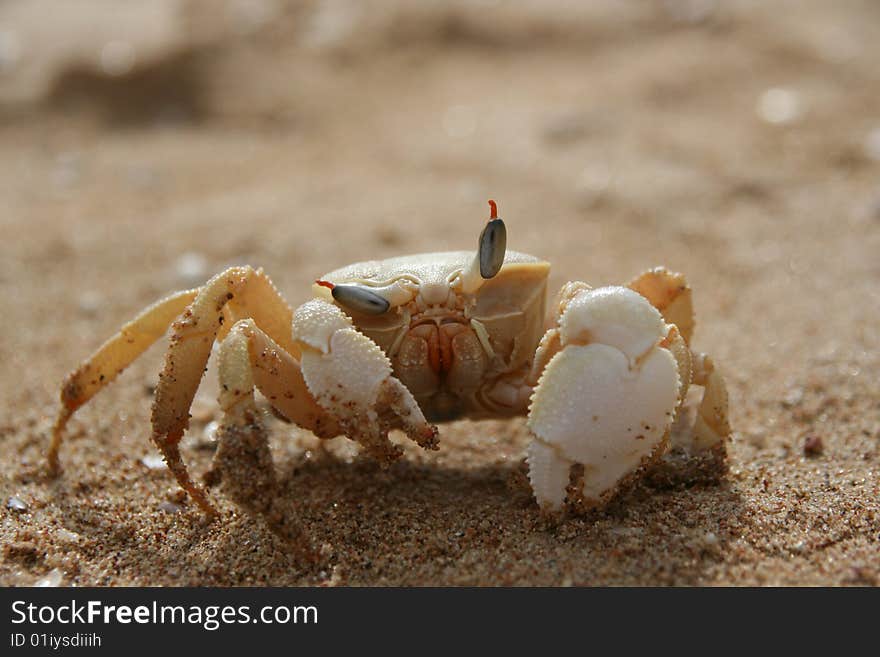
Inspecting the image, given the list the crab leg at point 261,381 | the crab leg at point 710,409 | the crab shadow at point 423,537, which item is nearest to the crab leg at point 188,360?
the crab leg at point 261,381

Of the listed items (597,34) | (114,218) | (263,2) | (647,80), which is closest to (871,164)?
(647,80)

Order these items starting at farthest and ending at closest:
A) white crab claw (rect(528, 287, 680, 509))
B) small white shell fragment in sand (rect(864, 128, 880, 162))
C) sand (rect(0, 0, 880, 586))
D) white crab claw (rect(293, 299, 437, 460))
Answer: small white shell fragment in sand (rect(864, 128, 880, 162)) < sand (rect(0, 0, 880, 586)) < white crab claw (rect(293, 299, 437, 460)) < white crab claw (rect(528, 287, 680, 509))

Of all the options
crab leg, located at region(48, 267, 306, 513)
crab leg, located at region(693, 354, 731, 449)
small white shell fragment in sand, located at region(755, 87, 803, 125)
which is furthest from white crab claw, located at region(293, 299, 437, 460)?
small white shell fragment in sand, located at region(755, 87, 803, 125)

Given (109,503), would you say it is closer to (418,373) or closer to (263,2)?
(418,373)

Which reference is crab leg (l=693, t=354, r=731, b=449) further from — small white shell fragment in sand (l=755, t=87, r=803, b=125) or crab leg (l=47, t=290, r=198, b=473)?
small white shell fragment in sand (l=755, t=87, r=803, b=125)

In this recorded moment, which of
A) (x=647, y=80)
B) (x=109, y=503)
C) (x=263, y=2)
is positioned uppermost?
(x=263, y=2)

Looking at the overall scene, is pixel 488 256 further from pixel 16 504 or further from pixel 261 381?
pixel 16 504

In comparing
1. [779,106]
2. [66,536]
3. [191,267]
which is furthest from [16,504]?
[779,106]
